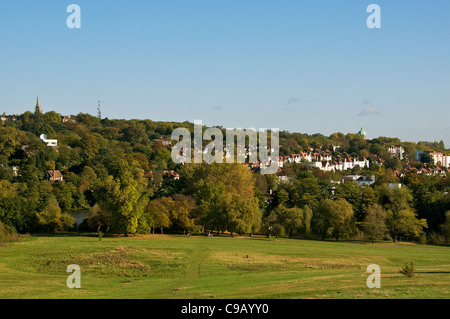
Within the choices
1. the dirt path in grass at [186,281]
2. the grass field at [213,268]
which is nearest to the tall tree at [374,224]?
the grass field at [213,268]

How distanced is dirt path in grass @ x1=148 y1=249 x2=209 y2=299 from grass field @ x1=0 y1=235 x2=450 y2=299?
48mm

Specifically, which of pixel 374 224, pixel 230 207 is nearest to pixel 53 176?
pixel 230 207

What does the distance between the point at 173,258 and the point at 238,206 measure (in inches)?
737

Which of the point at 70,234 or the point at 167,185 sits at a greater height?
the point at 167,185

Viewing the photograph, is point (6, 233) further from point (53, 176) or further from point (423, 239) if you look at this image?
point (53, 176)

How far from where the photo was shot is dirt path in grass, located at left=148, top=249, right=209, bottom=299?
22.3 m

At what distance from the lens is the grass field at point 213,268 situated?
899 inches

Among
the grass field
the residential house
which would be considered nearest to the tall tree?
the grass field

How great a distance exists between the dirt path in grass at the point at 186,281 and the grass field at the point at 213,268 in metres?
0.05

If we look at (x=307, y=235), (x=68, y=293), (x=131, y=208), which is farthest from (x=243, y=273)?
(x=307, y=235)

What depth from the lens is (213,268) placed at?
106 feet

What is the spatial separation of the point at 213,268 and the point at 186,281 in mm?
4941
